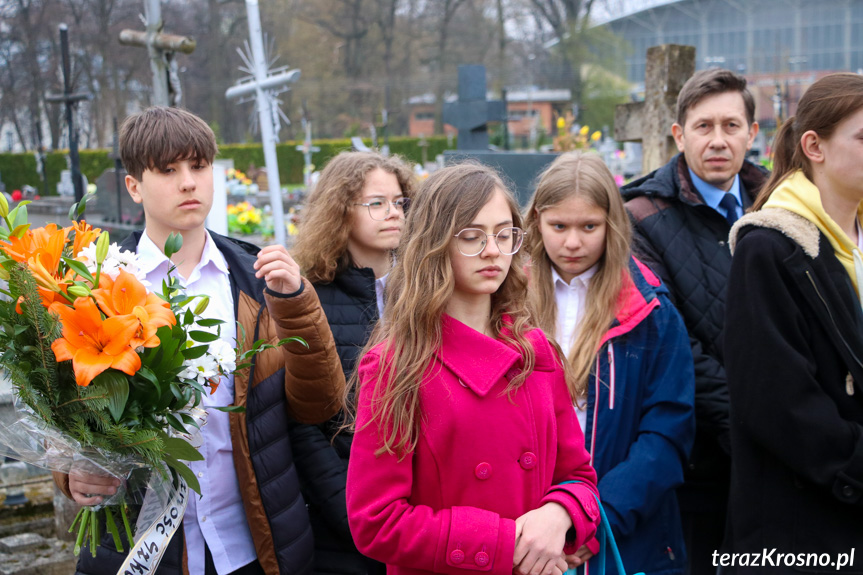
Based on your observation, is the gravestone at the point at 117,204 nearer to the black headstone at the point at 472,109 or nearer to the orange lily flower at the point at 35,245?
the black headstone at the point at 472,109

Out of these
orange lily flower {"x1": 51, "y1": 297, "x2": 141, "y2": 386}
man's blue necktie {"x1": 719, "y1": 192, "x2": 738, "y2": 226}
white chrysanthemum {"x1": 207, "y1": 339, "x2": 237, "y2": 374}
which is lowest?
white chrysanthemum {"x1": 207, "y1": 339, "x2": 237, "y2": 374}

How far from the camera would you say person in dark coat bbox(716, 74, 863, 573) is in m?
2.11

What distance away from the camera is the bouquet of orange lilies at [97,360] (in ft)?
5.56

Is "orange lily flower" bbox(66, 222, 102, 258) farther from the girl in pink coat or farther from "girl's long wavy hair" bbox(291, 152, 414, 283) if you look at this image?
"girl's long wavy hair" bbox(291, 152, 414, 283)

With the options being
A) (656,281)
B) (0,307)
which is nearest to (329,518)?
(0,307)

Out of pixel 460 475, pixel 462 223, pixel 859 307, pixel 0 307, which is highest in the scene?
pixel 462 223

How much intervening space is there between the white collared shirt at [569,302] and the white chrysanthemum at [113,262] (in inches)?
53.5

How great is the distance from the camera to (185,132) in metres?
2.24

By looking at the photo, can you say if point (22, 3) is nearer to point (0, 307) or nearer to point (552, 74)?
point (552, 74)

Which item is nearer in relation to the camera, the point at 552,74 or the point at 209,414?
the point at 209,414

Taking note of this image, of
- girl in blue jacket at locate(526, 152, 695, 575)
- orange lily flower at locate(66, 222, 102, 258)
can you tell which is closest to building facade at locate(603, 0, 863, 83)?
girl in blue jacket at locate(526, 152, 695, 575)

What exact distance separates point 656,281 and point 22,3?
3469 centimetres

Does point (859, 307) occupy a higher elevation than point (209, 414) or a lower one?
higher

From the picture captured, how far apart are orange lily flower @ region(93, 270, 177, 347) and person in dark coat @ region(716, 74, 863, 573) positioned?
1559 mm
